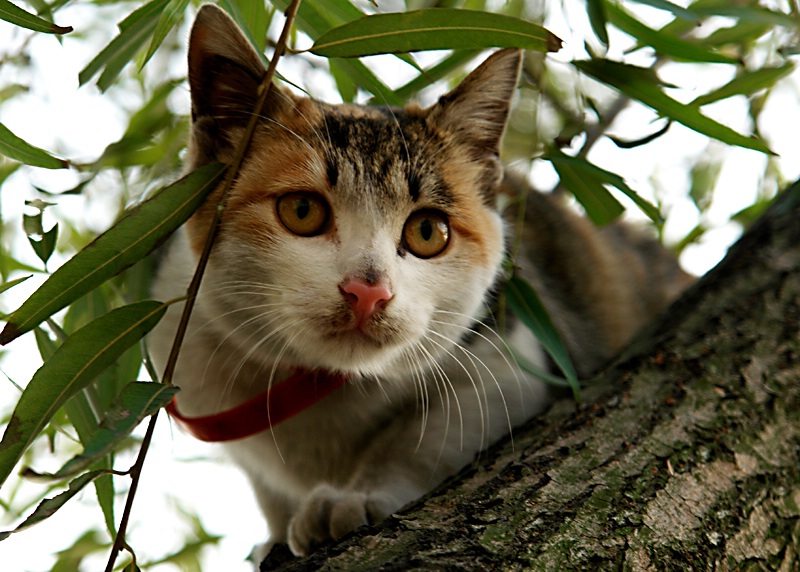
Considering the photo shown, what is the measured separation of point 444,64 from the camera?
196 cm

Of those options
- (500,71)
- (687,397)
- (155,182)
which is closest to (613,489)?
(687,397)

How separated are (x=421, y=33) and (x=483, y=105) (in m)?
0.56

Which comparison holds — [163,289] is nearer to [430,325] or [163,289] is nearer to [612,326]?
[430,325]

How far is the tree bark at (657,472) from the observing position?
1.14m

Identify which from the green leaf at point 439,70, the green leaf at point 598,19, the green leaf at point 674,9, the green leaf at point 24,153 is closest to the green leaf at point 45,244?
the green leaf at point 24,153

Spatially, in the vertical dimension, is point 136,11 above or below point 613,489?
above

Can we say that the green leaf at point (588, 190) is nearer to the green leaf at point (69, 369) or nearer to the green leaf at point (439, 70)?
the green leaf at point (439, 70)

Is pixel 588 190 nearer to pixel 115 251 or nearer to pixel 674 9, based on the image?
pixel 674 9

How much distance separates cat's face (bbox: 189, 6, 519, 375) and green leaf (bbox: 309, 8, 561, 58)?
0.97 ft

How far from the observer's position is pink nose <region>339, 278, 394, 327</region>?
4.62 feet

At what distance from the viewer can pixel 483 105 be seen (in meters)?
1.85

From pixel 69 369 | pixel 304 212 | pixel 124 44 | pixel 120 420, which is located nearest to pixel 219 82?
pixel 124 44

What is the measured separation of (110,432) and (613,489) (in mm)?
798

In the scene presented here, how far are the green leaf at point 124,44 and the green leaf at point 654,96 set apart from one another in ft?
2.87
